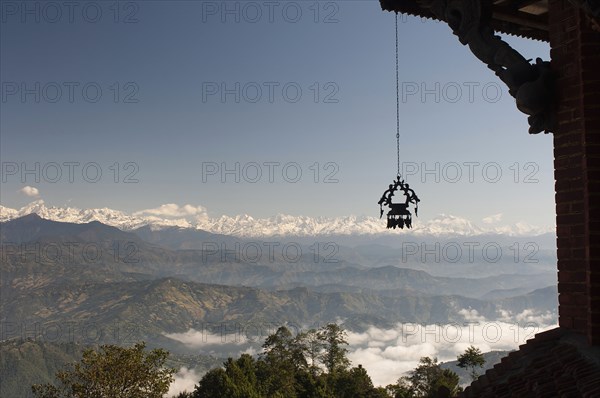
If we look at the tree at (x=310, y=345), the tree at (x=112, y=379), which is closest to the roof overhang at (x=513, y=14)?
the tree at (x=112, y=379)

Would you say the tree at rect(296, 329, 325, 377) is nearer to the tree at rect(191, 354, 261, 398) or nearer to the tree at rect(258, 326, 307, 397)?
the tree at rect(258, 326, 307, 397)

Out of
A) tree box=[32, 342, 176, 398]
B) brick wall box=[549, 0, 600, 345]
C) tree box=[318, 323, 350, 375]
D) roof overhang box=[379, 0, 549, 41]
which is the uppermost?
roof overhang box=[379, 0, 549, 41]

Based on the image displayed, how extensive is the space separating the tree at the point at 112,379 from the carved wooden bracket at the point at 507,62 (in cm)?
4137

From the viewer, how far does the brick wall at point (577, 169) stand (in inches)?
197

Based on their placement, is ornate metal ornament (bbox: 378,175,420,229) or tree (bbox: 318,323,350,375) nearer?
ornate metal ornament (bbox: 378,175,420,229)

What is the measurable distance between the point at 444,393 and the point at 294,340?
285ft

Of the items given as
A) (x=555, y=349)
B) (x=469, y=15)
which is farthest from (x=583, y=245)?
(x=469, y=15)

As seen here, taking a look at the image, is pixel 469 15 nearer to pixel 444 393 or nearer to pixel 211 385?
pixel 444 393

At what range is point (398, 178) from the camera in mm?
10469

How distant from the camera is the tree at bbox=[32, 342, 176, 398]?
4038 cm

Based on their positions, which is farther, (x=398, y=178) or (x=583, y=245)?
(x=398, y=178)

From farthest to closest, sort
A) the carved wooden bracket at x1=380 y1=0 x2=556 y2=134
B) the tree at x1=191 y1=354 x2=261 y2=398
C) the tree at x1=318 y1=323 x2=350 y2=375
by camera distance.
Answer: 1. the tree at x1=318 y1=323 x2=350 y2=375
2. the tree at x1=191 y1=354 x2=261 y2=398
3. the carved wooden bracket at x1=380 y1=0 x2=556 y2=134

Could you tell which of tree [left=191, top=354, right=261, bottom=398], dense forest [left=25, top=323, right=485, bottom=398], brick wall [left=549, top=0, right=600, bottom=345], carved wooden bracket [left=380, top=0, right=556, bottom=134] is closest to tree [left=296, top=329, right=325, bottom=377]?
dense forest [left=25, top=323, right=485, bottom=398]

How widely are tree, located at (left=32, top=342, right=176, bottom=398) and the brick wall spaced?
41.4 metres
